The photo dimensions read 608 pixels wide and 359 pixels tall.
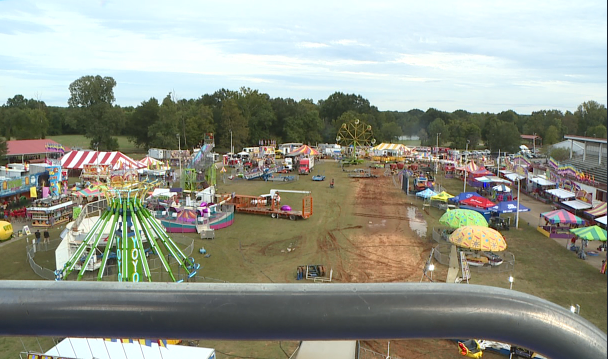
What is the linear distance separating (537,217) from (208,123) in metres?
39.5

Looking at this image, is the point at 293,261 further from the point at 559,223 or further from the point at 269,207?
the point at 559,223

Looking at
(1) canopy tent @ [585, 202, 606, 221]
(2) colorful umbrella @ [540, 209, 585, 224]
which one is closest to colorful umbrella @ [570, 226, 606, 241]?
(2) colorful umbrella @ [540, 209, 585, 224]

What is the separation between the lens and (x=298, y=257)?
16531 mm

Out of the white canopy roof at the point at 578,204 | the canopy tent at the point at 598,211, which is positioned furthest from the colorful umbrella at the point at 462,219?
the white canopy roof at the point at 578,204

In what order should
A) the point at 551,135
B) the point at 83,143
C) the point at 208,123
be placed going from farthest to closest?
the point at 83,143
the point at 208,123
the point at 551,135

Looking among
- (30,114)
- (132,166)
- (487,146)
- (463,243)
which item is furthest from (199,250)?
(487,146)

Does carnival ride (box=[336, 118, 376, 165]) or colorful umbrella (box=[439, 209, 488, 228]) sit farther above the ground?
carnival ride (box=[336, 118, 376, 165])

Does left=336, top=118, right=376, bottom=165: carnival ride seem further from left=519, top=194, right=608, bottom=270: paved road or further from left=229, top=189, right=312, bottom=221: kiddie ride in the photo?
left=229, top=189, right=312, bottom=221: kiddie ride

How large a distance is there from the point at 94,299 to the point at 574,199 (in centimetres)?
2782

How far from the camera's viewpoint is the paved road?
1655cm

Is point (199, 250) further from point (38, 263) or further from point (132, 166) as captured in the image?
point (132, 166)

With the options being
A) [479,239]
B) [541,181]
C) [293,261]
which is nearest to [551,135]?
[541,181]

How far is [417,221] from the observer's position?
21.9 metres

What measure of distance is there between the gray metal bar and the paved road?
17668mm
